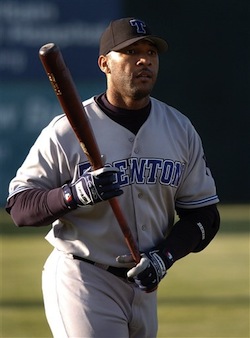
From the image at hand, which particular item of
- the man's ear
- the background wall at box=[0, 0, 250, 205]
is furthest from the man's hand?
the background wall at box=[0, 0, 250, 205]

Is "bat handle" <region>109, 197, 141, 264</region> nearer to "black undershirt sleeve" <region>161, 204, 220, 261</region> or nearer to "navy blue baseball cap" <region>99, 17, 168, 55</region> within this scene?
"black undershirt sleeve" <region>161, 204, 220, 261</region>

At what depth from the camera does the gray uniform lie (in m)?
5.04

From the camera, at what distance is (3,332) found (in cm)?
811

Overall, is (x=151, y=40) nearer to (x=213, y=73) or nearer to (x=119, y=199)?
(x=119, y=199)

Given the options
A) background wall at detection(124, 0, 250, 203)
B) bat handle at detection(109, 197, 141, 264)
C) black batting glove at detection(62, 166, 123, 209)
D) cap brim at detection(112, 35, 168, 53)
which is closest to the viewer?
black batting glove at detection(62, 166, 123, 209)

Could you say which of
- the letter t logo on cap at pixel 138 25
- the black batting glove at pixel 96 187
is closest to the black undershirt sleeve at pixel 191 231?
the black batting glove at pixel 96 187

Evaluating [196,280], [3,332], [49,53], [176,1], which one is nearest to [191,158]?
[49,53]

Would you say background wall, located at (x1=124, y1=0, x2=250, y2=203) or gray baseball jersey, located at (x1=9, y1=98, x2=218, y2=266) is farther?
background wall, located at (x1=124, y1=0, x2=250, y2=203)

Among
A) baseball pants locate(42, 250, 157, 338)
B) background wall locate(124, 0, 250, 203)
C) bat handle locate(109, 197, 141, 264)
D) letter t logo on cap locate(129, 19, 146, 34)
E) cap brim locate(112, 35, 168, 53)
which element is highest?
letter t logo on cap locate(129, 19, 146, 34)

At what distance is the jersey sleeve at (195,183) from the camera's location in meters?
5.33

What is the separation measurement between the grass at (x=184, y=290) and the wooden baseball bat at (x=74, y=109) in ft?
10.1

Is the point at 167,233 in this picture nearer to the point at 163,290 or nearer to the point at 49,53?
A: the point at 49,53

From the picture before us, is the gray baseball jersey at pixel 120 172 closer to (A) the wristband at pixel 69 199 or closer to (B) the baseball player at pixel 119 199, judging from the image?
(B) the baseball player at pixel 119 199

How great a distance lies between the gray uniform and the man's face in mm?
198
